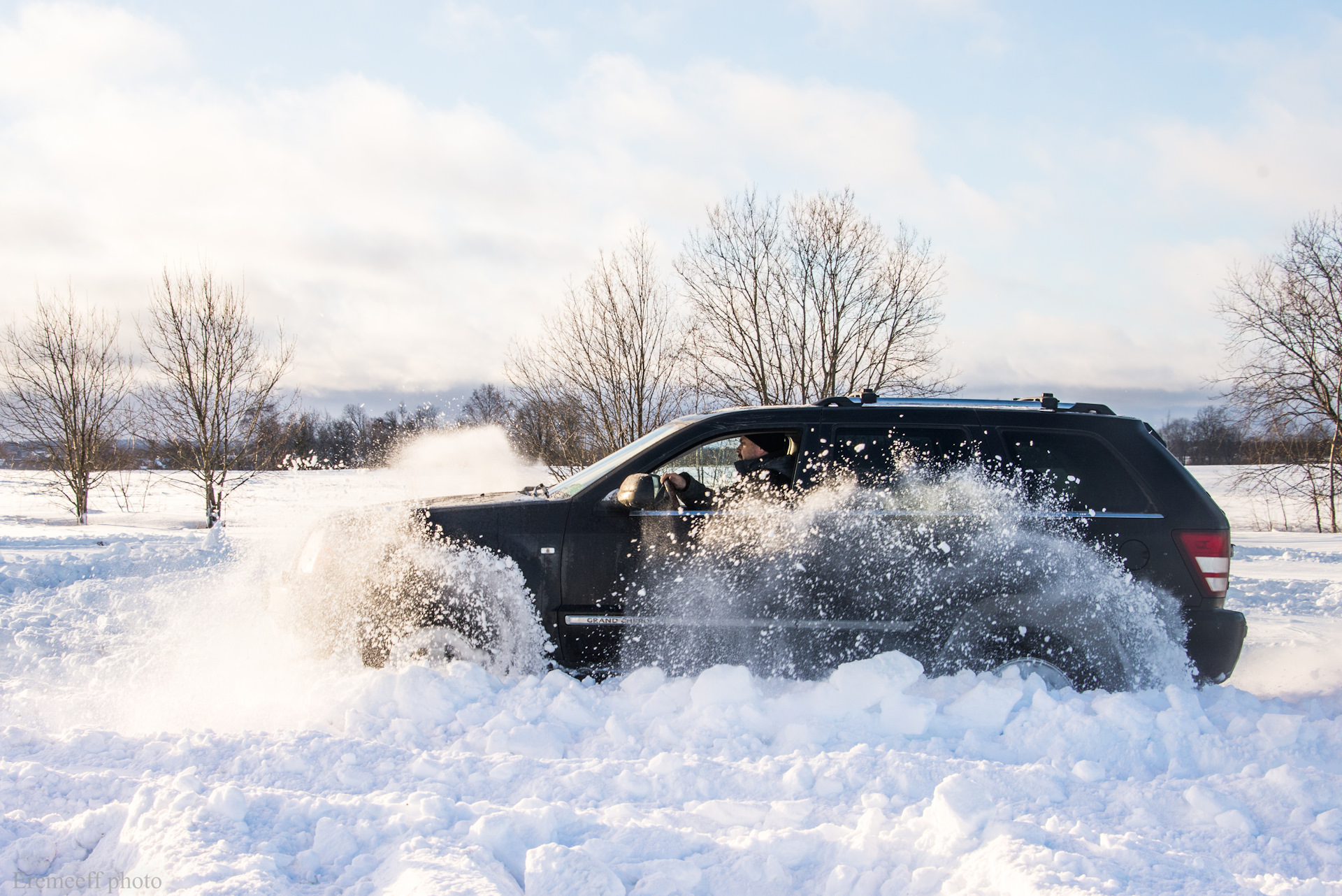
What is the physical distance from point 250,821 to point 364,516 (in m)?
1.89

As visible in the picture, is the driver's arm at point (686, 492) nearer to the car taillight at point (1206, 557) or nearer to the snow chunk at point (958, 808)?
the snow chunk at point (958, 808)

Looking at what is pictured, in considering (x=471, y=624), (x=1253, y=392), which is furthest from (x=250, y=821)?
(x=1253, y=392)

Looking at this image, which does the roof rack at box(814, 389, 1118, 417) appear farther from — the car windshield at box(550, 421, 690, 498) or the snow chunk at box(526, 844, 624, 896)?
the snow chunk at box(526, 844, 624, 896)

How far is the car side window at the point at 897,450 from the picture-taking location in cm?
385

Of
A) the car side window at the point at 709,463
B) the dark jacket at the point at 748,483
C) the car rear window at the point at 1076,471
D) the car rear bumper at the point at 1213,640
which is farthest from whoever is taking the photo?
the car side window at the point at 709,463

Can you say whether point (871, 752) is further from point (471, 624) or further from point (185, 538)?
point (185, 538)

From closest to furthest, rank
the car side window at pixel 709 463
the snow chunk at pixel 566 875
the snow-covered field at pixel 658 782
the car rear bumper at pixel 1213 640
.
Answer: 1. the snow chunk at pixel 566 875
2. the snow-covered field at pixel 658 782
3. the car rear bumper at pixel 1213 640
4. the car side window at pixel 709 463

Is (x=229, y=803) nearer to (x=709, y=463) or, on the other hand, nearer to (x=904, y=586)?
(x=709, y=463)

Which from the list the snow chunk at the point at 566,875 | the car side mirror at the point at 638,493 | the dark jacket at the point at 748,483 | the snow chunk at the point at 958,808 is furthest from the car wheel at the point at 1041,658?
the snow chunk at the point at 566,875

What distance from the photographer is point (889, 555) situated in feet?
12.4

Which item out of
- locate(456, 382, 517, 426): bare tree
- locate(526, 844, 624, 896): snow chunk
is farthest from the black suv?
locate(456, 382, 517, 426): bare tree

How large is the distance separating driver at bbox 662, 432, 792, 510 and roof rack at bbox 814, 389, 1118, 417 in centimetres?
36

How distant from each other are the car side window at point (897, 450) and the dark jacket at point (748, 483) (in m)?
0.29

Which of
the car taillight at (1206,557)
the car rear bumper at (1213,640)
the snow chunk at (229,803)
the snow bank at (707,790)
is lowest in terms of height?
the snow bank at (707,790)
